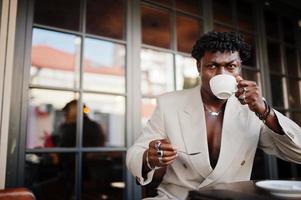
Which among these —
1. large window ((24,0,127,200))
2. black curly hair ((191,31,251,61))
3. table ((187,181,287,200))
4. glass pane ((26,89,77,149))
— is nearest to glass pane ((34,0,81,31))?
large window ((24,0,127,200))

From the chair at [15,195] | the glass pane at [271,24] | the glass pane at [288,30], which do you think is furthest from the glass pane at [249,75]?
the chair at [15,195]

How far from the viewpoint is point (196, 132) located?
1.43 m

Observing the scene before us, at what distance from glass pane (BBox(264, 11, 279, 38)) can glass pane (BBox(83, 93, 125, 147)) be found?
82.3 inches

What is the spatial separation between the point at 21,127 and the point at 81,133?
16.8 inches

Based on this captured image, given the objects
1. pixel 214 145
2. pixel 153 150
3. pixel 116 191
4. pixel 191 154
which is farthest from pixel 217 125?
pixel 116 191

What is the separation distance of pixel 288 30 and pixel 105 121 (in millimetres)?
2577

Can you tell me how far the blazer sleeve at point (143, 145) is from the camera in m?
1.24

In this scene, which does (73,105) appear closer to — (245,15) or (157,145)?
(157,145)

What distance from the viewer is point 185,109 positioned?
1.53 meters

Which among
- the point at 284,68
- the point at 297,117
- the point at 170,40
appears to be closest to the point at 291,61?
the point at 284,68

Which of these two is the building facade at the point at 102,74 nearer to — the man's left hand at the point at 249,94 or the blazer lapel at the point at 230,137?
the blazer lapel at the point at 230,137

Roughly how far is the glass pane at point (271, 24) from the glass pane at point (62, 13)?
2299 millimetres

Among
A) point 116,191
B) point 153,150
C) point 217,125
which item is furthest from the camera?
point 116,191

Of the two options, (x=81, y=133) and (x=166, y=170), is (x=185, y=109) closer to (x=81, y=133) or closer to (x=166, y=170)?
(x=166, y=170)
